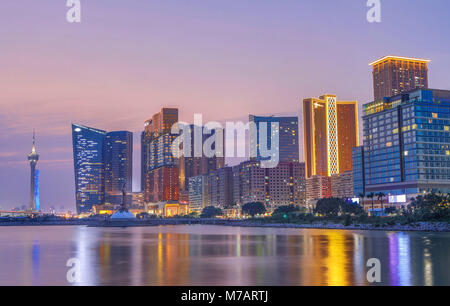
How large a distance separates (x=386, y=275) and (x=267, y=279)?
1004 cm

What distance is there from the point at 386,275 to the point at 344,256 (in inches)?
675
